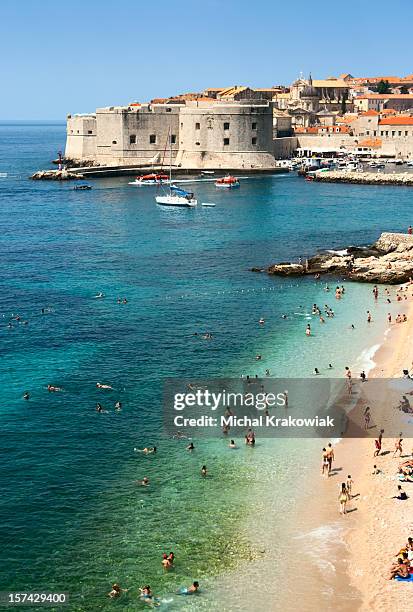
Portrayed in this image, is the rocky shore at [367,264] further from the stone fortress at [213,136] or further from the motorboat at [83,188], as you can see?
the stone fortress at [213,136]

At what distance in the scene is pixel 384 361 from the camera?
78.9ft

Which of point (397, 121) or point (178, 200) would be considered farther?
point (397, 121)

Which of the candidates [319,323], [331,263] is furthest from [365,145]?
[319,323]

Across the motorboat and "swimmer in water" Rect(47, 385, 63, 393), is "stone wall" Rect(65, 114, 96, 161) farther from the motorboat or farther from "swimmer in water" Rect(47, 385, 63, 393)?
"swimmer in water" Rect(47, 385, 63, 393)

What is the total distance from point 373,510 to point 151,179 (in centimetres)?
6076

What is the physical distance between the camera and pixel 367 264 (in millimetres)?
36875

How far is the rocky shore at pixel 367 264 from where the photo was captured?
35.1m

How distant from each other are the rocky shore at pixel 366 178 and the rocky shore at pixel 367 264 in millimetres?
35073

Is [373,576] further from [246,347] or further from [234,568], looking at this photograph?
[246,347]

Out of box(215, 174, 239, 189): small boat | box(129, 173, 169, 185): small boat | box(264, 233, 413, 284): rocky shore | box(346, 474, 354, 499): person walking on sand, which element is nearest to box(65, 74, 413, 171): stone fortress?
box(129, 173, 169, 185): small boat

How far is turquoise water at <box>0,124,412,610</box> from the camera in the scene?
14.8 metres

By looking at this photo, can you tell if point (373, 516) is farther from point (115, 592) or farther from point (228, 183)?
point (228, 183)

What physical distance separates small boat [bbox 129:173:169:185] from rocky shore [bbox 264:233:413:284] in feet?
115

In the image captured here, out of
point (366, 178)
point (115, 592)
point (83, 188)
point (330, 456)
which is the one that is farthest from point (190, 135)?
point (115, 592)
